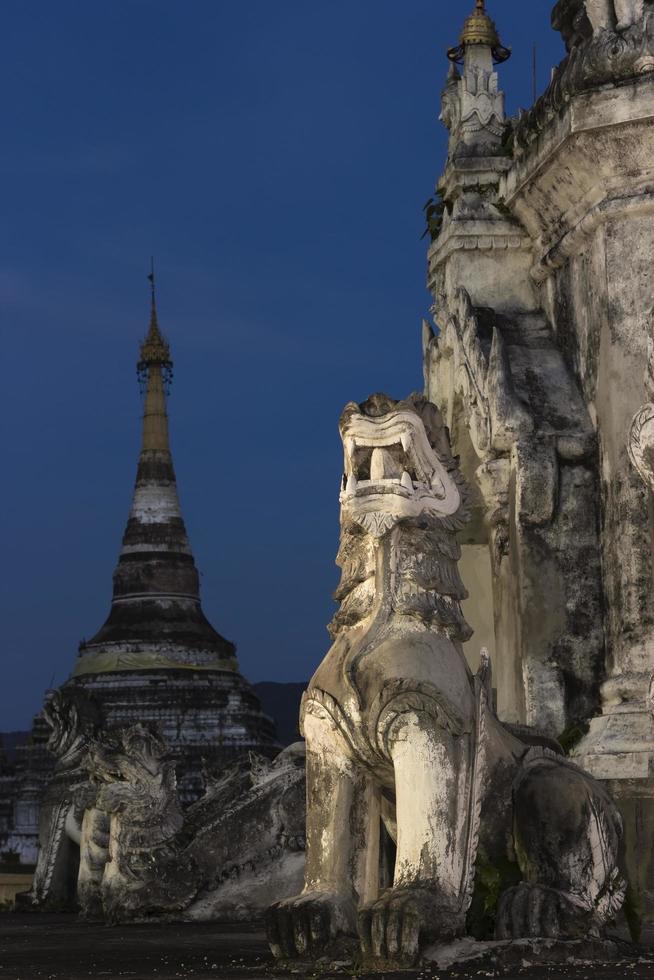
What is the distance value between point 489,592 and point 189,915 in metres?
3.27

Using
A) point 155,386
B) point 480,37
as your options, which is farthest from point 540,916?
point 155,386

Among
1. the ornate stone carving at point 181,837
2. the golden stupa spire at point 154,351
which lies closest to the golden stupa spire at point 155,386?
the golden stupa spire at point 154,351

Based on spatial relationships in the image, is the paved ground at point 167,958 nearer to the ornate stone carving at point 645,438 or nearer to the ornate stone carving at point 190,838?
the ornate stone carving at point 190,838

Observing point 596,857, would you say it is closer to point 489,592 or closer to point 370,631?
point 370,631

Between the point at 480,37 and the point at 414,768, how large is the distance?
880 cm

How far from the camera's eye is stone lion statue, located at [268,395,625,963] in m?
8.39

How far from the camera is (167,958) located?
9539 millimetres

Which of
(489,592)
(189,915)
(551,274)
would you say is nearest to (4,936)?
(189,915)

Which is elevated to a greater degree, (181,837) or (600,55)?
(600,55)

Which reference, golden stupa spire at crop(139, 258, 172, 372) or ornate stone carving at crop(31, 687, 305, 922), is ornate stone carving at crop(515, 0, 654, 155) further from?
golden stupa spire at crop(139, 258, 172, 372)

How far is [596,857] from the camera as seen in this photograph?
893cm

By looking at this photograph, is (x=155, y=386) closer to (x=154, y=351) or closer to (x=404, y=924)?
(x=154, y=351)

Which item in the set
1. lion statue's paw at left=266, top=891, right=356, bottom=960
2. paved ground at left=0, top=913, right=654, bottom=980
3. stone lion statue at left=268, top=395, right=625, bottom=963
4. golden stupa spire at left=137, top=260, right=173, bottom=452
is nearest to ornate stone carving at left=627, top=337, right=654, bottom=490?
stone lion statue at left=268, top=395, right=625, bottom=963

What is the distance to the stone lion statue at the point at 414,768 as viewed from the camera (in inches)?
330
